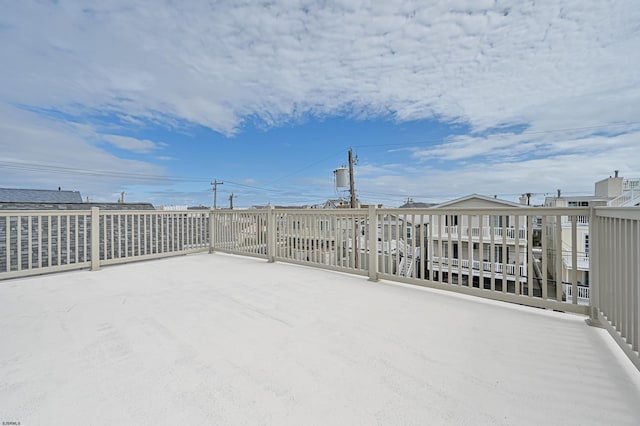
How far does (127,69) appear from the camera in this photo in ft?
19.5

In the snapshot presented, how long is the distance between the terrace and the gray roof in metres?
10.4

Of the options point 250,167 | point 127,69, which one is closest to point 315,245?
point 127,69

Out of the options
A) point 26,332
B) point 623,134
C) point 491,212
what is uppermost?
point 623,134

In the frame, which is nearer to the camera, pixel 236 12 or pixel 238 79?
pixel 236 12

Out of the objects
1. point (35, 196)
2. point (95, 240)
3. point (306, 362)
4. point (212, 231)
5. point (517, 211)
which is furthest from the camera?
point (35, 196)

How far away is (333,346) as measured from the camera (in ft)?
5.17

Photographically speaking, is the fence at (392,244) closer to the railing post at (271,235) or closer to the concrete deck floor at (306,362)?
the railing post at (271,235)

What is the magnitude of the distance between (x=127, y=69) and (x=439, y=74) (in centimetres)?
685

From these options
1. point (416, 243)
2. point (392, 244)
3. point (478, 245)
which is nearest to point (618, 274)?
point (392, 244)

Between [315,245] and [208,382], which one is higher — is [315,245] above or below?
above

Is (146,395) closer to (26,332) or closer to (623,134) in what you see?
(26,332)

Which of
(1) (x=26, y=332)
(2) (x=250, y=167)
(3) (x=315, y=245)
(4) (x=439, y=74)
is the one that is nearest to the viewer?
(1) (x=26, y=332)

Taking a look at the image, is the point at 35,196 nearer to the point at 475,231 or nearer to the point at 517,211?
the point at 517,211

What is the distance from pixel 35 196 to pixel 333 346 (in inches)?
600
